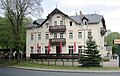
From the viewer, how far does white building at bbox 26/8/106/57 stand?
171ft

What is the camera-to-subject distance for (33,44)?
2313 inches

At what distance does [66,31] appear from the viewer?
53.9 metres

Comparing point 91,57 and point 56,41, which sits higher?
point 56,41

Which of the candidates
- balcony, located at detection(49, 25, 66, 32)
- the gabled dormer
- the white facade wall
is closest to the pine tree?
the white facade wall

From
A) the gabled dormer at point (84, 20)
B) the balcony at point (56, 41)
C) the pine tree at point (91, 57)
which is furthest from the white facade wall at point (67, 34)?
the pine tree at point (91, 57)

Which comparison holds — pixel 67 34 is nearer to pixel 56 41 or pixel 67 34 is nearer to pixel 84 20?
pixel 56 41

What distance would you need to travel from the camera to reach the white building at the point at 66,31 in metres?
52.0

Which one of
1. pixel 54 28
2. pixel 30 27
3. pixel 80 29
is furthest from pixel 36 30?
pixel 80 29

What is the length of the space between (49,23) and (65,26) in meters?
4.29

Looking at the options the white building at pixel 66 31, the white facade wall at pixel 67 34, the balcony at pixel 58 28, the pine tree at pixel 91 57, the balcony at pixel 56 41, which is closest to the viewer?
the pine tree at pixel 91 57

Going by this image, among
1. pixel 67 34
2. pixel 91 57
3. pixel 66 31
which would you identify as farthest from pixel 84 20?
pixel 91 57

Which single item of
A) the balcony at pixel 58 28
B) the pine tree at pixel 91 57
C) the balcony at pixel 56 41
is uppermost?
the balcony at pixel 58 28

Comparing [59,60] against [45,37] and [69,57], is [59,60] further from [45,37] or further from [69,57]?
[45,37]

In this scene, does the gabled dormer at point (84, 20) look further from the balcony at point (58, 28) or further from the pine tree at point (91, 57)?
the pine tree at point (91, 57)
